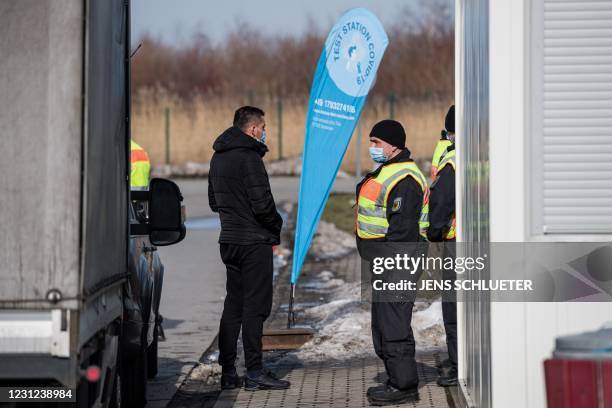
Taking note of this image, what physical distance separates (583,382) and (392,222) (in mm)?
4681

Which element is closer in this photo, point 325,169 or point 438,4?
point 325,169

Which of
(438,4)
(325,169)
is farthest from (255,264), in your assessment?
(438,4)

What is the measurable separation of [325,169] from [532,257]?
236 inches

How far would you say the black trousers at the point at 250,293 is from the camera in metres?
10.5

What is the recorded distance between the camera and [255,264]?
10445 mm

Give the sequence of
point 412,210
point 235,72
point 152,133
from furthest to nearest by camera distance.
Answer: point 235,72, point 152,133, point 412,210

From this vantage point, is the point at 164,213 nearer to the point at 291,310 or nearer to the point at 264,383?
the point at 264,383

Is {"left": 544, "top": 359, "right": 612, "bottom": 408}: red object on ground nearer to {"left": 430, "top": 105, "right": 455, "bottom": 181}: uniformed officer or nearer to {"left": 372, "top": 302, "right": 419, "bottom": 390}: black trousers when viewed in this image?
{"left": 372, "top": 302, "right": 419, "bottom": 390}: black trousers

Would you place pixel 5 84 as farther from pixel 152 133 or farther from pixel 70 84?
pixel 152 133

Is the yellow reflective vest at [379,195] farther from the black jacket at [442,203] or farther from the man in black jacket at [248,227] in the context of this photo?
the man in black jacket at [248,227]

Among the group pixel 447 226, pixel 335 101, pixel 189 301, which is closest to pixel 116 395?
pixel 447 226

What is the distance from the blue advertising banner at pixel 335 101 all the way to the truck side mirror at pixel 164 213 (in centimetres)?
477

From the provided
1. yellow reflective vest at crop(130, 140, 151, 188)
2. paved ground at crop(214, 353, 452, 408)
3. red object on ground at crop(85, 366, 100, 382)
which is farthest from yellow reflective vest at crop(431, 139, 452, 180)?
red object on ground at crop(85, 366, 100, 382)

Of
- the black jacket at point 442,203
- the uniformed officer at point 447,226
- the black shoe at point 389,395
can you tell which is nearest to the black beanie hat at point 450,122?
the uniformed officer at point 447,226
